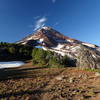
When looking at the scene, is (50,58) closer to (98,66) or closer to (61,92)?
(98,66)

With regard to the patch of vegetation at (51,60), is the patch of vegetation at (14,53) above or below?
above

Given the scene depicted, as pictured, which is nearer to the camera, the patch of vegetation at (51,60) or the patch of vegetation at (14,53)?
the patch of vegetation at (51,60)

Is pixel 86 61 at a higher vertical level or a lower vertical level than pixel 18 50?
Result: lower

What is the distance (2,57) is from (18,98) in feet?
136

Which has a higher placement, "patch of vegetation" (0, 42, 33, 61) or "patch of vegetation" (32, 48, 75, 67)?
"patch of vegetation" (0, 42, 33, 61)

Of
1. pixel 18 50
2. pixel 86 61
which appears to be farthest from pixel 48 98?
pixel 18 50

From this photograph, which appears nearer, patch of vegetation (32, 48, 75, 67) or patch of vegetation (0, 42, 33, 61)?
patch of vegetation (32, 48, 75, 67)

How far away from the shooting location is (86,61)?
22078mm

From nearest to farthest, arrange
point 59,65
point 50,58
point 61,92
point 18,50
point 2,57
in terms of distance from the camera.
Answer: point 61,92 → point 59,65 → point 50,58 → point 2,57 → point 18,50

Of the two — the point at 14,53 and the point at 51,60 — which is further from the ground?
the point at 14,53

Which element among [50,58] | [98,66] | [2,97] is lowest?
[2,97]

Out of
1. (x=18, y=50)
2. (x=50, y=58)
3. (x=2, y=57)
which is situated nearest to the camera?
(x=50, y=58)

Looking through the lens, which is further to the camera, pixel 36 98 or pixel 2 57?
pixel 2 57

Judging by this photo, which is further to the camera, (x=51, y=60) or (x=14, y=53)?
(x=14, y=53)
